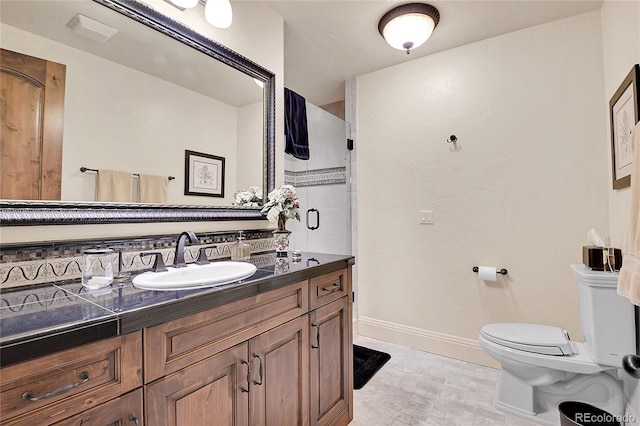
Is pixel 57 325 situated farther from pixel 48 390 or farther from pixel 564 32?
pixel 564 32

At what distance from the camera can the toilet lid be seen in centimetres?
165

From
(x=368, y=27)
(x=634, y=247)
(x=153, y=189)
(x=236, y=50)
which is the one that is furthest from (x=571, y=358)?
(x=236, y=50)

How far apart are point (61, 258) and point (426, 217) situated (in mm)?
2359

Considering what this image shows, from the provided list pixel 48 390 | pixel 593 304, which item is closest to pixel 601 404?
pixel 593 304

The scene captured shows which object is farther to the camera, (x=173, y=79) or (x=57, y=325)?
(x=173, y=79)

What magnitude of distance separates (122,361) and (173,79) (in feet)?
4.18

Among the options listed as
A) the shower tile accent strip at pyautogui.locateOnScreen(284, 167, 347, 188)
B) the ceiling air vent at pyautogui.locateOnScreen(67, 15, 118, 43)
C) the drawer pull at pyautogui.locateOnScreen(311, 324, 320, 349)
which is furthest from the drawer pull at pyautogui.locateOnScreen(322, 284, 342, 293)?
the shower tile accent strip at pyautogui.locateOnScreen(284, 167, 347, 188)

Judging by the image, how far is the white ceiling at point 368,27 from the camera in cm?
194

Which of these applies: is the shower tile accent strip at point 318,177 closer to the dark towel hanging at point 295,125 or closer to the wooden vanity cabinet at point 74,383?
the dark towel hanging at point 295,125

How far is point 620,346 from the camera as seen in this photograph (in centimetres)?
153

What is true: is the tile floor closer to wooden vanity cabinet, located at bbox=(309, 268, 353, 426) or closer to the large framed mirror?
wooden vanity cabinet, located at bbox=(309, 268, 353, 426)

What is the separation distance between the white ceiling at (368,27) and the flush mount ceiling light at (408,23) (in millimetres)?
49

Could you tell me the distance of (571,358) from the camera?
5.33ft

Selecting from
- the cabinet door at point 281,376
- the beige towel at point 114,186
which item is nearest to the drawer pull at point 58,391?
the cabinet door at point 281,376
